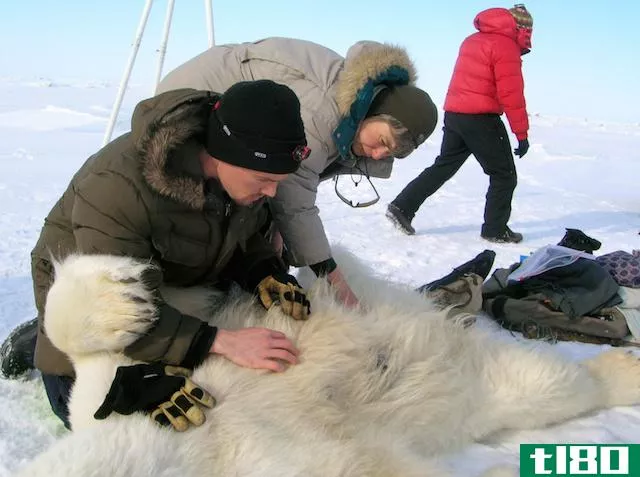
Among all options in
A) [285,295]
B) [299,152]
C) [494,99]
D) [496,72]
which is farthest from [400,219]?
[299,152]

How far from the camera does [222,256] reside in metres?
2.05

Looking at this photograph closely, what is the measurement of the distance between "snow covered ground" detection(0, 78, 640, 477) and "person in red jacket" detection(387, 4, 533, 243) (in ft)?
1.42

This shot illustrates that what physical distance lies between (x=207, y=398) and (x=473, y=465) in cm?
101

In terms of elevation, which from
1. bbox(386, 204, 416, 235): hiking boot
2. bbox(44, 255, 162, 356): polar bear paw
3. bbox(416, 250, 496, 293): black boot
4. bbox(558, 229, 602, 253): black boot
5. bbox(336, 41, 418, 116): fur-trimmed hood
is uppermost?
bbox(336, 41, 418, 116): fur-trimmed hood

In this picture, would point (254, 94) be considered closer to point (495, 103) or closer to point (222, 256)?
point (222, 256)

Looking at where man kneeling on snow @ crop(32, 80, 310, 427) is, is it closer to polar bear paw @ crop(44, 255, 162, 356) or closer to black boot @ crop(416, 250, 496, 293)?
polar bear paw @ crop(44, 255, 162, 356)

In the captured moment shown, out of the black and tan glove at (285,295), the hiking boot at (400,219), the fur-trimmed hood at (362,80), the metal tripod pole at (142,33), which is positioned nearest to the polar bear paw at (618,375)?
the black and tan glove at (285,295)

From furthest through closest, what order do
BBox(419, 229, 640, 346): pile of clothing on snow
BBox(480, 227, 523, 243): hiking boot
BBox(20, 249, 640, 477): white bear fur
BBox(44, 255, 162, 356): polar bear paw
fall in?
1. BBox(480, 227, 523, 243): hiking boot
2. BBox(419, 229, 640, 346): pile of clothing on snow
3. BBox(44, 255, 162, 356): polar bear paw
4. BBox(20, 249, 640, 477): white bear fur

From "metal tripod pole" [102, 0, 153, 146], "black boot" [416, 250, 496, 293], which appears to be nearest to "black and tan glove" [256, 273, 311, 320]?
"black boot" [416, 250, 496, 293]

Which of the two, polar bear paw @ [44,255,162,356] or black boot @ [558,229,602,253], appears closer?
polar bear paw @ [44,255,162,356]

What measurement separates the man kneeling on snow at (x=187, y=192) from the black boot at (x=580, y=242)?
7.57 feet

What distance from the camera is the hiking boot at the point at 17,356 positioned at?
8.00 feet

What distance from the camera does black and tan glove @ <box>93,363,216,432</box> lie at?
1.56 meters

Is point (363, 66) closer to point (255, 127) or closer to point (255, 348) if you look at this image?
point (255, 127)
